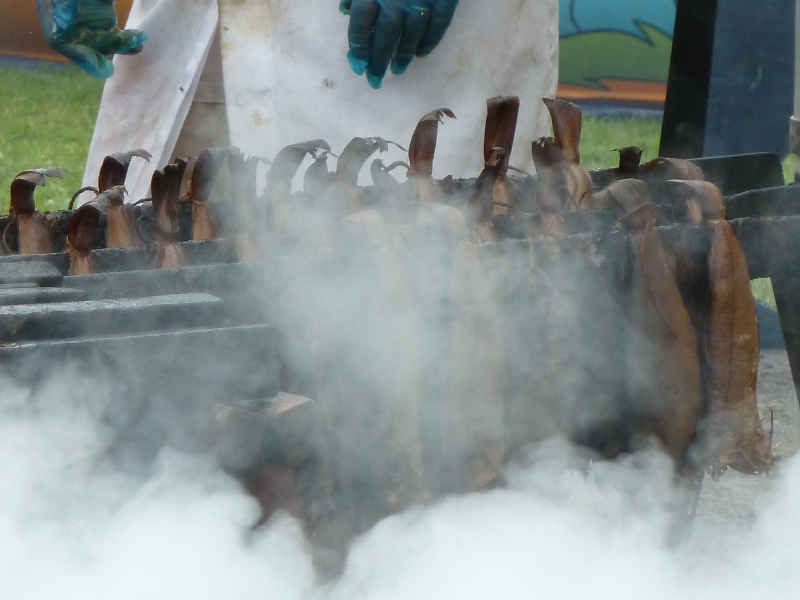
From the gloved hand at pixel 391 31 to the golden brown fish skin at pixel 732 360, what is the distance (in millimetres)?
1136

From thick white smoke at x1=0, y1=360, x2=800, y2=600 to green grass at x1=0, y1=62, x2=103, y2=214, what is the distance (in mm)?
5456

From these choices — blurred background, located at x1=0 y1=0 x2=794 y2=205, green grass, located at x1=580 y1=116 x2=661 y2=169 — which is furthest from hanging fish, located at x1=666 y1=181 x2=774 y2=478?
green grass, located at x1=580 y1=116 x2=661 y2=169

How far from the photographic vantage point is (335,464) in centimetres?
122

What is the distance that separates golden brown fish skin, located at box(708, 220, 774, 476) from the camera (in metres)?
1.35

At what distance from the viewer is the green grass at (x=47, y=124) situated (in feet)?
23.6

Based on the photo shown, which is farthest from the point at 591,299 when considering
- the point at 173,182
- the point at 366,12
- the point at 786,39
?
the point at 786,39

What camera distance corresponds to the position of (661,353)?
1.35m

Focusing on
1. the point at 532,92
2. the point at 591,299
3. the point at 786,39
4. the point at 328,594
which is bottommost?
the point at 328,594

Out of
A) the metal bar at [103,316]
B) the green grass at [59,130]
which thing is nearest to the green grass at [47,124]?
the green grass at [59,130]

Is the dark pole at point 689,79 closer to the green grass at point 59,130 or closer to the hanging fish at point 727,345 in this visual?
the hanging fish at point 727,345

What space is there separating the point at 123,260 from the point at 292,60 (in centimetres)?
117

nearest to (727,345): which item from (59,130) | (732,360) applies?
(732,360)

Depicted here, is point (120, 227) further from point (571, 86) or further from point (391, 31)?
point (571, 86)

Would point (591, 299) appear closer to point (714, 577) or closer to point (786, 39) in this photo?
point (714, 577)
